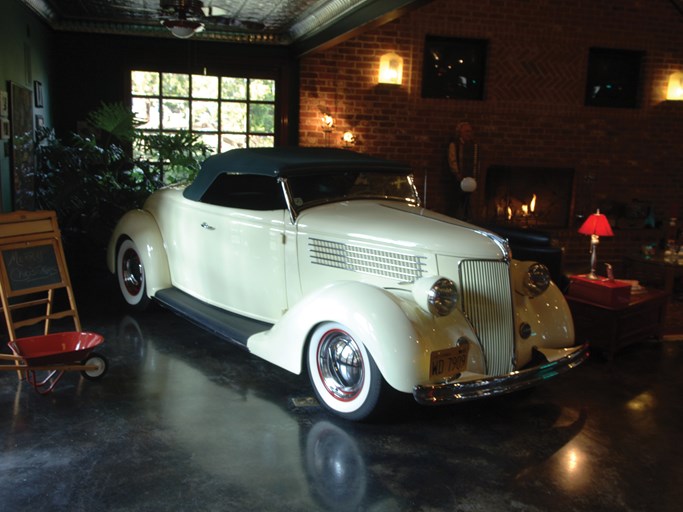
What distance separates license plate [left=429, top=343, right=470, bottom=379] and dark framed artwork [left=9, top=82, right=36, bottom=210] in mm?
4251

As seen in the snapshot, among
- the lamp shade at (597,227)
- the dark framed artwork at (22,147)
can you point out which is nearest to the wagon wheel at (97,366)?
the dark framed artwork at (22,147)

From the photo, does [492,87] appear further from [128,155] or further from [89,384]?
[89,384]

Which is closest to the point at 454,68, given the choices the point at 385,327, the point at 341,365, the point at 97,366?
the point at 341,365

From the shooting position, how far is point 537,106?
9.16 metres

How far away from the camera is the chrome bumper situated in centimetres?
319

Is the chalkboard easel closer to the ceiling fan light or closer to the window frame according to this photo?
the ceiling fan light

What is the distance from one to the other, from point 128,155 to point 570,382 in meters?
5.21

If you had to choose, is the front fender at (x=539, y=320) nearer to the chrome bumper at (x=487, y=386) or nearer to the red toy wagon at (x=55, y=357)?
the chrome bumper at (x=487, y=386)

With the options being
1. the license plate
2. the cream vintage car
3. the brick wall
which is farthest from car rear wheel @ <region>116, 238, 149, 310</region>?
the brick wall

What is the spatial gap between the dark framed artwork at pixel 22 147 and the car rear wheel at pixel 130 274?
101 centimetres

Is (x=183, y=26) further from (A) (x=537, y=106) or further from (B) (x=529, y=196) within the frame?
(B) (x=529, y=196)

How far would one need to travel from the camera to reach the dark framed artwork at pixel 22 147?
5.66 metres

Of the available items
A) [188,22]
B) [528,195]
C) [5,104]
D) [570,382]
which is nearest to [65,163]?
[5,104]

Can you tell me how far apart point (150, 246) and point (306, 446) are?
9.07 feet
